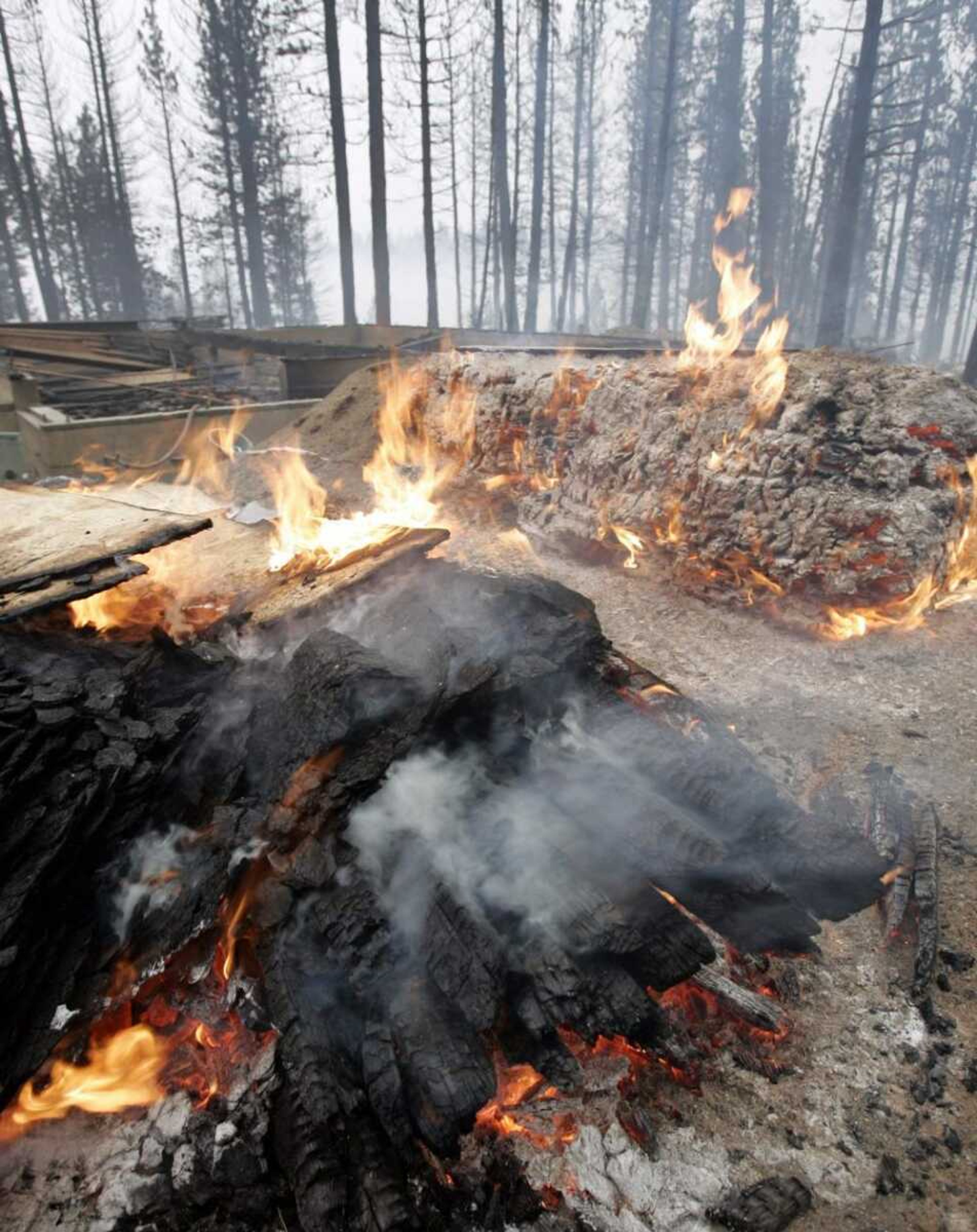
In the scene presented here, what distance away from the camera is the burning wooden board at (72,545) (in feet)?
11.6

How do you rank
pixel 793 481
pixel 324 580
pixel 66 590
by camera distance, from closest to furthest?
pixel 66 590 → pixel 324 580 → pixel 793 481

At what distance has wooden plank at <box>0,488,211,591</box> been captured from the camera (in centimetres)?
371

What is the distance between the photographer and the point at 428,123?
957 inches

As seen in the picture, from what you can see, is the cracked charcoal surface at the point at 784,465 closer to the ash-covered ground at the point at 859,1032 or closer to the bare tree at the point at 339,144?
the ash-covered ground at the point at 859,1032

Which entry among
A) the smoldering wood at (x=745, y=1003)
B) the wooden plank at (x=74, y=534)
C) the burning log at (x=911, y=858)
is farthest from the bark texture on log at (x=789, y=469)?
the wooden plank at (x=74, y=534)

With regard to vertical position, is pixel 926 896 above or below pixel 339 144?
below

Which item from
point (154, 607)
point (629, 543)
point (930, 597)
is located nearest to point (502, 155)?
point (629, 543)

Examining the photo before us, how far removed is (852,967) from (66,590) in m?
4.20

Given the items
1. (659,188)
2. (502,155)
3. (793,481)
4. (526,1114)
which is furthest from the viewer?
(502,155)

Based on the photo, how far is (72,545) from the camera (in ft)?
13.0

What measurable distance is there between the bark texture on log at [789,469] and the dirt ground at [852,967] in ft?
1.99

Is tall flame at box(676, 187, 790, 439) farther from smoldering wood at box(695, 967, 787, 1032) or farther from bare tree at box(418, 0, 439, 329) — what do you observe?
bare tree at box(418, 0, 439, 329)

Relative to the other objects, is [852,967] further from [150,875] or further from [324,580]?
[324,580]

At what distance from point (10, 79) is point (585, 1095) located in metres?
42.4
